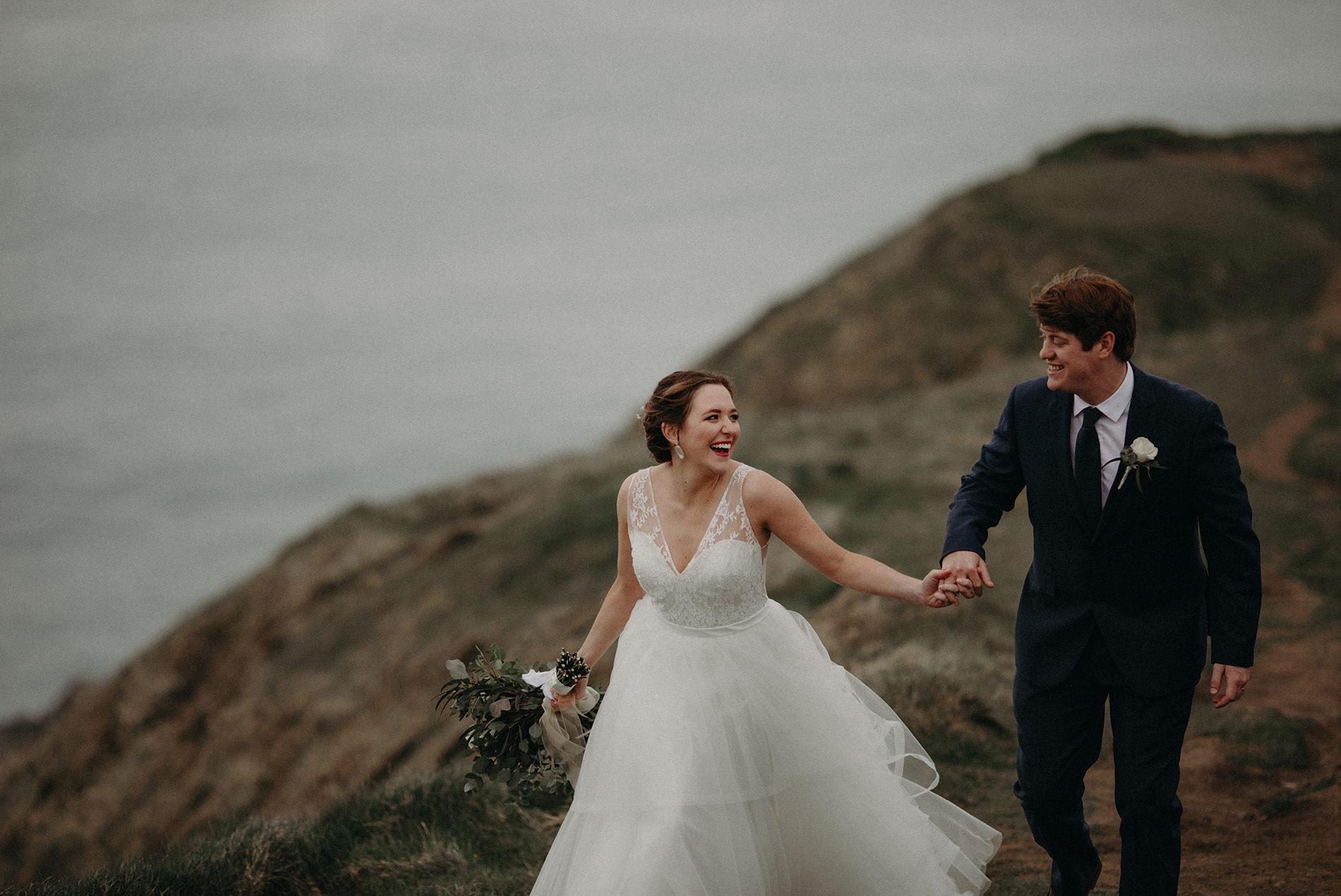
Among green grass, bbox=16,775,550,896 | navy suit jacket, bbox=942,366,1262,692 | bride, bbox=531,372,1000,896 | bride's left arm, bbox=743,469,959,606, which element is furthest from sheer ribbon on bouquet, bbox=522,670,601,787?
navy suit jacket, bbox=942,366,1262,692

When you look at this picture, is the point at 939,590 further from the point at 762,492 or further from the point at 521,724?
the point at 521,724

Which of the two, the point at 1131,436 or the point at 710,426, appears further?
the point at 710,426

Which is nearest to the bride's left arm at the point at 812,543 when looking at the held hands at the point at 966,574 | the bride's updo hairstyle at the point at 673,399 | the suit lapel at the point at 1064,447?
the held hands at the point at 966,574

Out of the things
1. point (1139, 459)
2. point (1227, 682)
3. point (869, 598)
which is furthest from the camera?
point (869, 598)

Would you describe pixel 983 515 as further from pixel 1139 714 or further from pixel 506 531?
pixel 506 531

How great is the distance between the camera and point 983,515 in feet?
12.8

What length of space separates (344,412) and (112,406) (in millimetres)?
37093

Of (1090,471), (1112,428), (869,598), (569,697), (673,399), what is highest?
(673,399)

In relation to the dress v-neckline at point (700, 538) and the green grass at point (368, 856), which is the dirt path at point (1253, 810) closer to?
the dress v-neckline at point (700, 538)

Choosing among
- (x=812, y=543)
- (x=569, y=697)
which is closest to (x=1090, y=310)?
(x=812, y=543)

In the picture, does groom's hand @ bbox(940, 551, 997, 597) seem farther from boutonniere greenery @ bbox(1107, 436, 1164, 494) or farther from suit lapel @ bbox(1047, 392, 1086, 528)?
boutonniere greenery @ bbox(1107, 436, 1164, 494)

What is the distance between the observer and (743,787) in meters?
3.66

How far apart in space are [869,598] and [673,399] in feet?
21.3

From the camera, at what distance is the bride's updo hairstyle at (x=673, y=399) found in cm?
400
